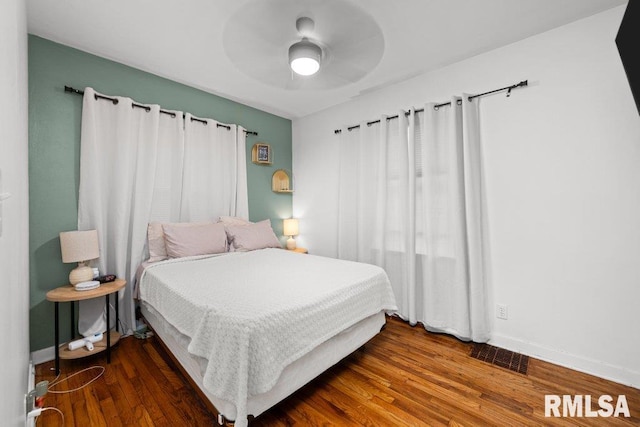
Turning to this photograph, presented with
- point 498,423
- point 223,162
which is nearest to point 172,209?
point 223,162

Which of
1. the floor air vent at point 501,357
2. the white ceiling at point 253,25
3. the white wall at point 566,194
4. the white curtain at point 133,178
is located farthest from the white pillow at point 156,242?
the white wall at point 566,194

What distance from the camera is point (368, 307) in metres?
2.04

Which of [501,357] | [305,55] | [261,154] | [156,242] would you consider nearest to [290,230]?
[261,154]

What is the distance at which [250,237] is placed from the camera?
3129 millimetres

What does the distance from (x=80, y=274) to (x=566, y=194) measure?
388cm

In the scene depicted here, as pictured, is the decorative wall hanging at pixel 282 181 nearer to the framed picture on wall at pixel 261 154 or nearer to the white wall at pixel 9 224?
the framed picture on wall at pixel 261 154

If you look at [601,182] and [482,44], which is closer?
[601,182]

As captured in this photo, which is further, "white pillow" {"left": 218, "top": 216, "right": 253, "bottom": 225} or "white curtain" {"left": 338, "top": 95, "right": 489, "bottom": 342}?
"white pillow" {"left": 218, "top": 216, "right": 253, "bottom": 225}

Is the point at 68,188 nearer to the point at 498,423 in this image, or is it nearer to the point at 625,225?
the point at 498,423

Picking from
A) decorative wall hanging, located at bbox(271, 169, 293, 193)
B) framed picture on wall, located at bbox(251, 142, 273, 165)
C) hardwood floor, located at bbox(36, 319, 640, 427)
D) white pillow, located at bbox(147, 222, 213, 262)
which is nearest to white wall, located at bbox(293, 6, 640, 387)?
hardwood floor, located at bbox(36, 319, 640, 427)

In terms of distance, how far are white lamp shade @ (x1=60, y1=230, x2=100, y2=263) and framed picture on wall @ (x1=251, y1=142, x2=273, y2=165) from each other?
80.0 inches

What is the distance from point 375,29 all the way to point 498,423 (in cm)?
255

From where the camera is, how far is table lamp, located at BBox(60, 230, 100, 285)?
6.75ft

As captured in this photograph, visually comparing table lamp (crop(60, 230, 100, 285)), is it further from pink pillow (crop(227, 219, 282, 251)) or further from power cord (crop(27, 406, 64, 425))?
pink pillow (crop(227, 219, 282, 251))
